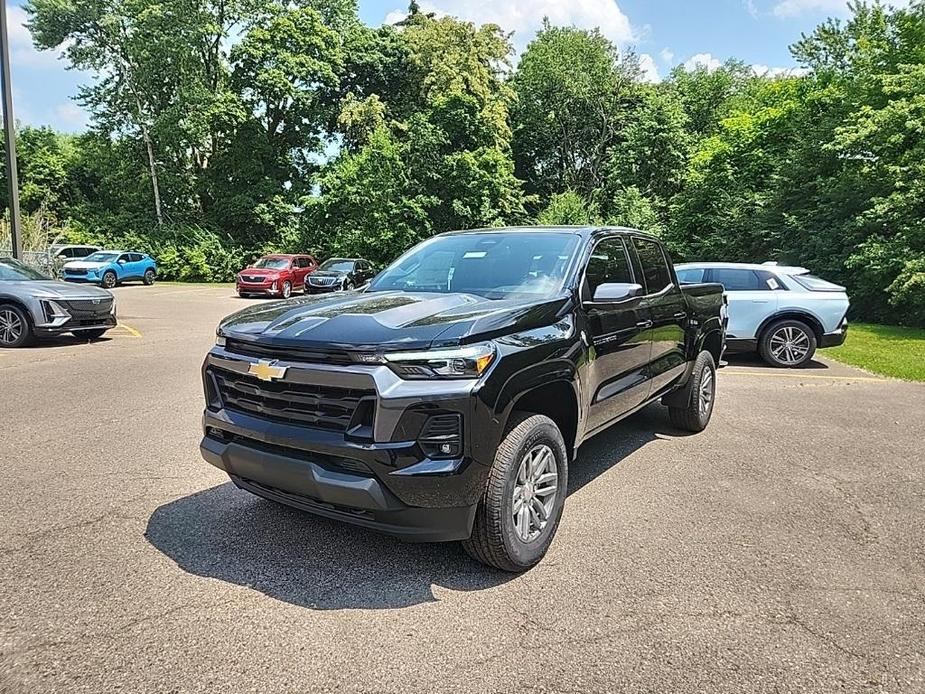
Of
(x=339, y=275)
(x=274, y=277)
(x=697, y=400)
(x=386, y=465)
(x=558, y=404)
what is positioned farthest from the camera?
(x=274, y=277)

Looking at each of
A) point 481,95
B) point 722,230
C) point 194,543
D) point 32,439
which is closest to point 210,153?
point 481,95

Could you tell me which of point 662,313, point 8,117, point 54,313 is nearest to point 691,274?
point 662,313

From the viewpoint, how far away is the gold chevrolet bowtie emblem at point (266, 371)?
124 inches

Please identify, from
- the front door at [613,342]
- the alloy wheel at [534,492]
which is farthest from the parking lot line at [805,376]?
the alloy wheel at [534,492]

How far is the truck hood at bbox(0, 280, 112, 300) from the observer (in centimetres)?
1022

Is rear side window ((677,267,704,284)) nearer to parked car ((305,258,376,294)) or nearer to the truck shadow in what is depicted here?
the truck shadow

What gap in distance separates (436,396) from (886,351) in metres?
11.7

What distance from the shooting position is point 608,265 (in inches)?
180

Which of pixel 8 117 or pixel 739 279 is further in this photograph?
pixel 8 117

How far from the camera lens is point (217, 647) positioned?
265 cm

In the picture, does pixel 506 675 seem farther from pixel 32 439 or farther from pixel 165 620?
pixel 32 439

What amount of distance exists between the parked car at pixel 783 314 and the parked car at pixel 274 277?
1634 centimetres

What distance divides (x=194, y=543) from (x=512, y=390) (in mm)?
2046

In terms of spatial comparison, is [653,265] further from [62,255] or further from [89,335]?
[62,255]
